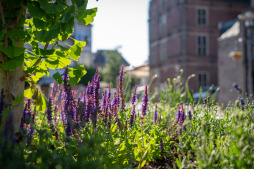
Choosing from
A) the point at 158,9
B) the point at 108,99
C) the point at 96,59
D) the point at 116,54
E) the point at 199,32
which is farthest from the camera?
the point at 96,59

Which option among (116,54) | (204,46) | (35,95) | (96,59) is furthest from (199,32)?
(96,59)

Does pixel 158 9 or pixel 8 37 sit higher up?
pixel 158 9

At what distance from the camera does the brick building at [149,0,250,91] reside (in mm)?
27562

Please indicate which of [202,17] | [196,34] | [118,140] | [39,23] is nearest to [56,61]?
[39,23]

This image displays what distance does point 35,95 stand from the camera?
3.49 metres

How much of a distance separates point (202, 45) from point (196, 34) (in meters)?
1.23

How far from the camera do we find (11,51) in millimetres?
2818

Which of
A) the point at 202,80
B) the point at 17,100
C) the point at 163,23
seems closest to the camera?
the point at 17,100

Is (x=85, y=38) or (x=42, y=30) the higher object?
(x=85, y=38)

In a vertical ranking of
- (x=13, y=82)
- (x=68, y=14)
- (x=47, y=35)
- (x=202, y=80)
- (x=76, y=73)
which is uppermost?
(x=202, y=80)

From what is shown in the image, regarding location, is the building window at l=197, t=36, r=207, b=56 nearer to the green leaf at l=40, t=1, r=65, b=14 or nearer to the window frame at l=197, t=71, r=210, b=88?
the window frame at l=197, t=71, r=210, b=88

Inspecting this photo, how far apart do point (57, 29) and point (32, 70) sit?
2.19ft

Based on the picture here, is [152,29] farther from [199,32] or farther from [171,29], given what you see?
[199,32]

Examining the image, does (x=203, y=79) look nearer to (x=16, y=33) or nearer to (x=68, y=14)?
(x=16, y=33)
